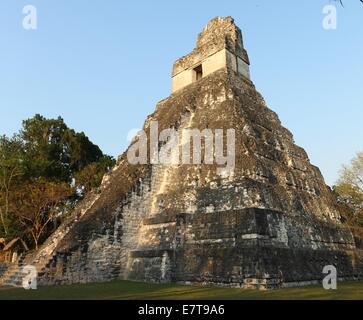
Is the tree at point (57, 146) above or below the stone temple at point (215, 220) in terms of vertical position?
above

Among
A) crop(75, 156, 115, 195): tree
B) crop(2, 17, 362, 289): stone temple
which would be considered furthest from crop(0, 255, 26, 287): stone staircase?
crop(75, 156, 115, 195): tree

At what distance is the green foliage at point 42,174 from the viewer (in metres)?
21.7

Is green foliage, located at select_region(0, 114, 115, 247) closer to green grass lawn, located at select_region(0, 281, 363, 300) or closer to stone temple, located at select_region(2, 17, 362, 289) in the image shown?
stone temple, located at select_region(2, 17, 362, 289)

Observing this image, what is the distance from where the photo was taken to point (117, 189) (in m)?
13.2

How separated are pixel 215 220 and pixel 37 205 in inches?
582

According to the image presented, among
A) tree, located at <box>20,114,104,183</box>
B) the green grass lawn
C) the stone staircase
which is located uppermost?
tree, located at <box>20,114,104,183</box>

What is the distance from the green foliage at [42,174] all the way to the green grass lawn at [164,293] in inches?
495

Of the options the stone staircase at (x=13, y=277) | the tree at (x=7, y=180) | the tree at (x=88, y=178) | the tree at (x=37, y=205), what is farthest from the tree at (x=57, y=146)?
the stone staircase at (x=13, y=277)

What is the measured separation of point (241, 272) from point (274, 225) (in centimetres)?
190

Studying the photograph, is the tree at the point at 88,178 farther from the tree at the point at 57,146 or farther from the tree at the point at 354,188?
the tree at the point at 354,188

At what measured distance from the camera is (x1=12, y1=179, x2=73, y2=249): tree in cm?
2169
